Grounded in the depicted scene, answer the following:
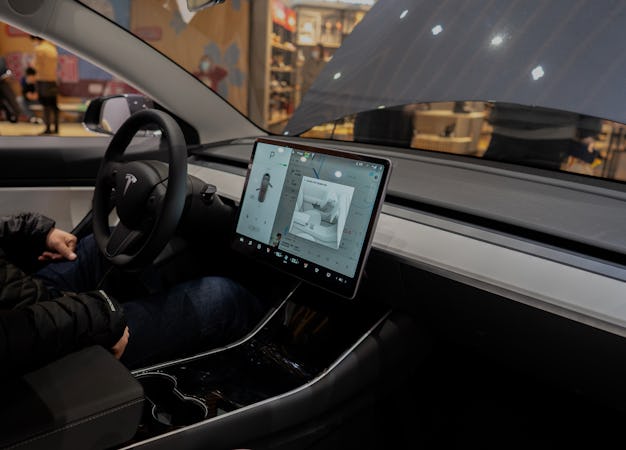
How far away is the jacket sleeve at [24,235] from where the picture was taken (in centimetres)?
172

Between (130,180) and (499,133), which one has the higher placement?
(499,133)

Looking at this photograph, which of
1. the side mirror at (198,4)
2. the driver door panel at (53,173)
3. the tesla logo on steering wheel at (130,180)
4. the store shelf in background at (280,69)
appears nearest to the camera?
the tesla logo on steering wheel at (130,180)

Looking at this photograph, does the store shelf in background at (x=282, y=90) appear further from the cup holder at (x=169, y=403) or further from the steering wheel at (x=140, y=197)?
the cup holder at (x=169, y=403)

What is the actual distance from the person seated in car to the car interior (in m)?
0.04

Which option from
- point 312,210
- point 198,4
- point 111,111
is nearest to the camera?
point 312,210

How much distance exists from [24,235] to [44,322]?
82 cm

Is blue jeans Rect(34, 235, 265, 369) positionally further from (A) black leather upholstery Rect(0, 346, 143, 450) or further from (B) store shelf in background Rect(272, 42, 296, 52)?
(B) store shelf in background Rect(272, 42, 296, 52)

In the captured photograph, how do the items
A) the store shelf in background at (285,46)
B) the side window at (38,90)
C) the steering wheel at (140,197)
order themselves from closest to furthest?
the steering wheel at (140,197), the side window at (38,90), the store shelf in background at (285,46)

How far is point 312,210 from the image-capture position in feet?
4.72

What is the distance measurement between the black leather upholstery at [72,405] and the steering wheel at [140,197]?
46 cm

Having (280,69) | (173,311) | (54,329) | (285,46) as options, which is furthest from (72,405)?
(280,69)

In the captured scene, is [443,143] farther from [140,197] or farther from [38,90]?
[38,90]

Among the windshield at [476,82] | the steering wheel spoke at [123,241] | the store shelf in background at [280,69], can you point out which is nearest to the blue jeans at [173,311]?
the steering wheel spoke at [123,241]

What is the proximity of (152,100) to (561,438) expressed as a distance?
1.78m
